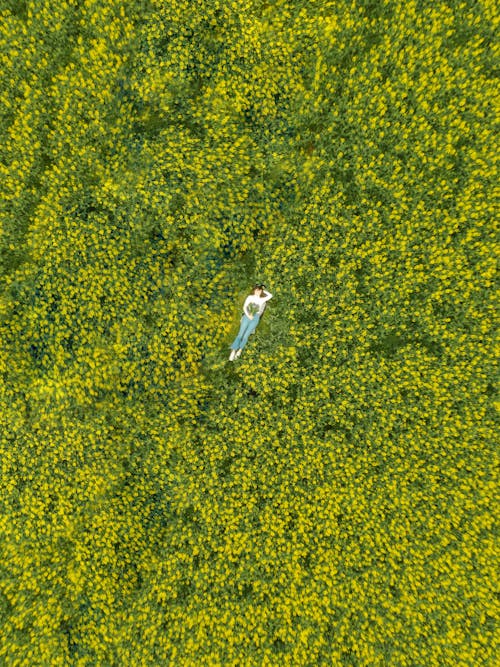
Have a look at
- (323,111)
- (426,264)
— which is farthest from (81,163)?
(426,264)

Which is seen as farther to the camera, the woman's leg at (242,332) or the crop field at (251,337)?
the crop field at (251,337)

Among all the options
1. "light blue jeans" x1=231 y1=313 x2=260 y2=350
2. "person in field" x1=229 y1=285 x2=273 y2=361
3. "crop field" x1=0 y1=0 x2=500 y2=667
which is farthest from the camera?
"crop field" x1=0 y1=0 x2=500 y2=667

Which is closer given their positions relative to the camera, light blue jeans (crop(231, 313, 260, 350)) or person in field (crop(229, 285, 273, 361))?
person in field (crop(229, 285, 273, 361))

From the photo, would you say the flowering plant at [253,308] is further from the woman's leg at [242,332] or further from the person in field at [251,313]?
the woman's leg at [242,332]

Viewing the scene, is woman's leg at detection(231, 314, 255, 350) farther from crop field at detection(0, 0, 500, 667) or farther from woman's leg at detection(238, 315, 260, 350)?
crop field at detection(0, 0, 500, 667)

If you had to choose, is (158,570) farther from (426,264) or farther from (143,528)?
(426,264)

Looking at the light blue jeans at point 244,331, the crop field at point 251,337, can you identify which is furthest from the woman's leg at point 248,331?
the crop field at point 251,337

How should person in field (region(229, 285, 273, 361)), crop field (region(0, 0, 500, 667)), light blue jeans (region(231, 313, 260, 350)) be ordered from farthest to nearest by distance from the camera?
crop field (region(0, 0, 500, 667)) → light blue jeans (region(231, 313, 260, 350)) → person in field (region(229, 285, 273, 361))

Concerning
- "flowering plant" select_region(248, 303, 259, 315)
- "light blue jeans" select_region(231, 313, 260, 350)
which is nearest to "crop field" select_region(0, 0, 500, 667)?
"light blue jeans" select_region(231, 313, 260, 350)

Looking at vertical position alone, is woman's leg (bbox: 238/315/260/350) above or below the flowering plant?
below
